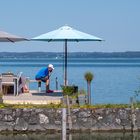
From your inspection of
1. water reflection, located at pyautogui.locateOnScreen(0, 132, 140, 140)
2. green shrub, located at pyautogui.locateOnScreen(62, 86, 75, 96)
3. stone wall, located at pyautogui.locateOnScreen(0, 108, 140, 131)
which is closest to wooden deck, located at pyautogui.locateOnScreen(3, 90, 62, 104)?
green shrub, located at pyautogui.locateOnScreen(62, 86, 75, 96)

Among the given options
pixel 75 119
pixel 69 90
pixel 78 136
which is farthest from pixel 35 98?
pixel 78 136

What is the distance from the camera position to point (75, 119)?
2020 cm

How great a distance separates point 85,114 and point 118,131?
109 cm

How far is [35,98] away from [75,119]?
106 inches

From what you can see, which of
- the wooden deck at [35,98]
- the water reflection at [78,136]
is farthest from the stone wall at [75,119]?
the wooden deck at [35,98]

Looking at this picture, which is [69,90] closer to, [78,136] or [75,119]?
[75,119]

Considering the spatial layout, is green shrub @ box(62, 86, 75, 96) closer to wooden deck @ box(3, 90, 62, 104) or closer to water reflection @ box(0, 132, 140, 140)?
wooden deck @ box(3, 90, 62, 104)

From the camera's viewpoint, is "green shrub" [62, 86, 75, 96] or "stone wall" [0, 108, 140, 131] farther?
"green shrub" [62, 86, 75, 96]

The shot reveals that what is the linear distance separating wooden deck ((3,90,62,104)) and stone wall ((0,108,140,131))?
101 cm

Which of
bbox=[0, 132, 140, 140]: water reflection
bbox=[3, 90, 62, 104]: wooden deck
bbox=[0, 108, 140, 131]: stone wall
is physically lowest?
bbox=[0, 132, 140, 140]: water reflection

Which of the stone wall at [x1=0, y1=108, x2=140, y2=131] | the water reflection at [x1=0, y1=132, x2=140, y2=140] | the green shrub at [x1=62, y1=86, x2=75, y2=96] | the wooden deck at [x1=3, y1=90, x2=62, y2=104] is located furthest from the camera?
the green shrub at [x1=62, y1=86, x2=75, y2=96]

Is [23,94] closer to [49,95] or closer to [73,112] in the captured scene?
[49,95]

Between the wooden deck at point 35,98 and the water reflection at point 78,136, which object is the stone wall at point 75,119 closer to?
the water reflection at point 78,136

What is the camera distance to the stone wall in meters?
20.1
